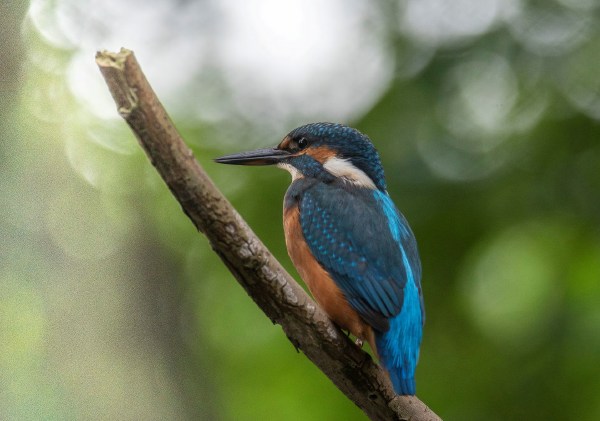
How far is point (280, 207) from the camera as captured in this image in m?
4.18

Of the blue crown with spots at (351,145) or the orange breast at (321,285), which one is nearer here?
the orange breast at (321,285)

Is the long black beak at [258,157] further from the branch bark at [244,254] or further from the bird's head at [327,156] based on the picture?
the branch bark at [244,254]

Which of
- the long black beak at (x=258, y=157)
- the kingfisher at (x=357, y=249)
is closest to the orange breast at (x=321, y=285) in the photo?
the kingfisher at (x=357, y=249)

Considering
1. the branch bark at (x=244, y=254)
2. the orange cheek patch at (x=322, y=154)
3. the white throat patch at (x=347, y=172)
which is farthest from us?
the orange cheek patch at (x=322, y=154)

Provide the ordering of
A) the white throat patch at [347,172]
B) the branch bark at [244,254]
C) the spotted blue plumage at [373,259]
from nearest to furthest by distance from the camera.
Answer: the branch bark at [244,254], the spotted blue plumage at [373,259], the white throat patch at [347,172]

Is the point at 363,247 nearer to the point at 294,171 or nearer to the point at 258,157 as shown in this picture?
the point at 294,171

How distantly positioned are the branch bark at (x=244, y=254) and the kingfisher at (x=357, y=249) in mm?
147

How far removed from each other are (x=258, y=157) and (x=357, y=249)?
0.77 meters

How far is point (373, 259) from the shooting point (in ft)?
9.59

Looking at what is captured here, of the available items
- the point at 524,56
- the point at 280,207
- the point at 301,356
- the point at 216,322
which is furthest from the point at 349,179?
the point at 216,322

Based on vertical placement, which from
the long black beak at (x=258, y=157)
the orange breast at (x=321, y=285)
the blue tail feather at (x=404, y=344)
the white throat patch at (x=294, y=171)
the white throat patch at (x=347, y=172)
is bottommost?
the blue tail feather at (x=404, y=344)

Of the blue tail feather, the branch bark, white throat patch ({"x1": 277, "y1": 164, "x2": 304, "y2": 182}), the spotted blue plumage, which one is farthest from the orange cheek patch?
the branch bark

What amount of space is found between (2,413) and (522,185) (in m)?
4.54

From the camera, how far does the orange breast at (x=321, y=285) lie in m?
2.87
